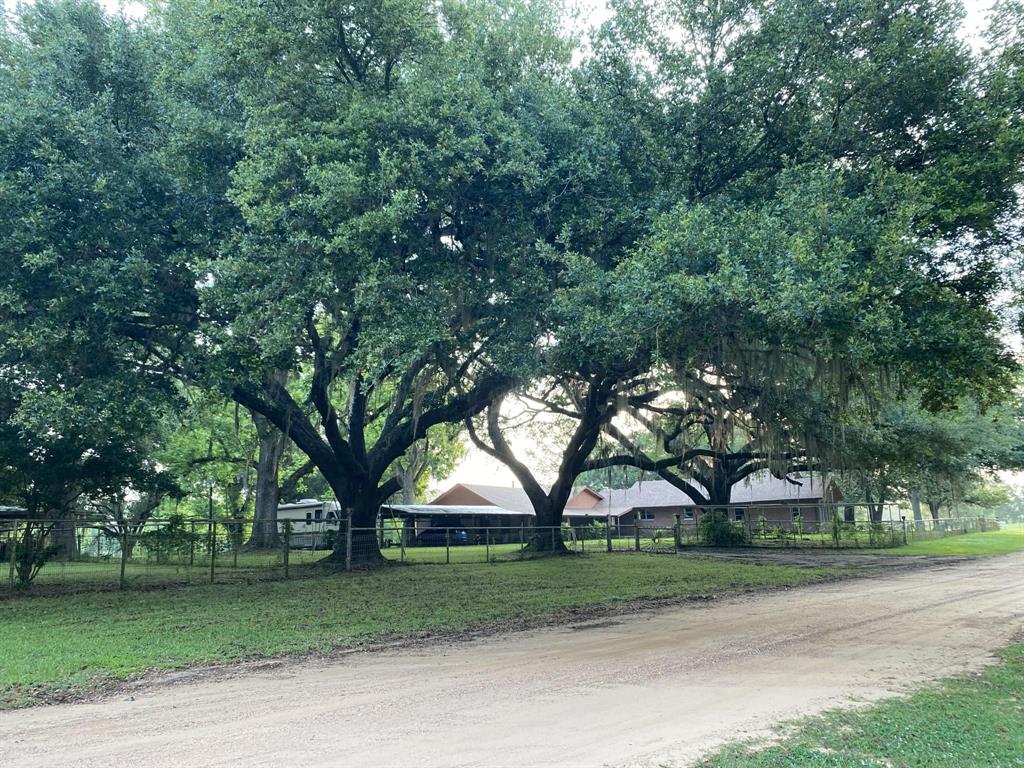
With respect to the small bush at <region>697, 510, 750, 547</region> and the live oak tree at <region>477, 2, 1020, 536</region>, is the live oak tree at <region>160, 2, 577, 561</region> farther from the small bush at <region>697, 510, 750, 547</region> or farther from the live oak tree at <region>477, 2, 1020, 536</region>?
the small bush at <region>697, 510, 750, 547</region>

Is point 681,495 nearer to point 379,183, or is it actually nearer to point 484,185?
point 484,185

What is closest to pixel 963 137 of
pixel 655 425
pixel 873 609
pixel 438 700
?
pixel 873 609

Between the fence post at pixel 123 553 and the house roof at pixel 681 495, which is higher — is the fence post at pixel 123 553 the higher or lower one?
the lower one

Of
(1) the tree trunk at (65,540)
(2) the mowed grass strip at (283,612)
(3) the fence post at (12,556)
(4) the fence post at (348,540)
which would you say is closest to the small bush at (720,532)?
(2) the mowed grass strip at (283,612)

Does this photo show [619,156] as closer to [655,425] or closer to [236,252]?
[236,252]

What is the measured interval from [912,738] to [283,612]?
8614 mm

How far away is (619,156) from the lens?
11.8 m

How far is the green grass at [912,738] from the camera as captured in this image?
13.9 feet

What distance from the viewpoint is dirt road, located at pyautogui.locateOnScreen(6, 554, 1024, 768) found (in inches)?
178

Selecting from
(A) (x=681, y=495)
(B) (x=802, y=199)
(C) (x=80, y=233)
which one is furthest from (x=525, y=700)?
(A) (x=681, y=495)

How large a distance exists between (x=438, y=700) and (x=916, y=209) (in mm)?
7862

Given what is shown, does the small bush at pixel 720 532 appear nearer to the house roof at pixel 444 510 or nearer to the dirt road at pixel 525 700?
the house roof at pixel 444 510

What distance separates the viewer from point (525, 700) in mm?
5750

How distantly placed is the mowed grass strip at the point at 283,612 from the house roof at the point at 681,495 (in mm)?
24775
